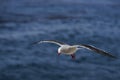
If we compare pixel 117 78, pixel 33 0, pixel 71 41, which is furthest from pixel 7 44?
pixel 33 0

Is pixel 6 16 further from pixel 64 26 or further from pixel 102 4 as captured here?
pixel 102 4

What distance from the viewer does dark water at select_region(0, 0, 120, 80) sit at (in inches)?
1185

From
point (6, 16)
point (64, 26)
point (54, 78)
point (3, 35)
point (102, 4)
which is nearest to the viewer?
point (54, 78)

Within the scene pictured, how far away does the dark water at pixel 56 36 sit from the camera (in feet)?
98.7

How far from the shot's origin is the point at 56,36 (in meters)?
36.8

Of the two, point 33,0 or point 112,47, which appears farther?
point 33,0

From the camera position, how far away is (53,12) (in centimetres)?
4616

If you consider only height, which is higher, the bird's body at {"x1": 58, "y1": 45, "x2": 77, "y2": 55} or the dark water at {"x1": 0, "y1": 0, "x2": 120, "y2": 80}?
the bird's body at {"x1": 58, "y1": 45, "x2": 77, "y2": 55}

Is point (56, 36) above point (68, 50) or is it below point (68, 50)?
below

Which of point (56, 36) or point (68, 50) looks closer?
point (68, 50)

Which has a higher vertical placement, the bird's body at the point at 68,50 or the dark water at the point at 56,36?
the bird's body at the point at 68,50

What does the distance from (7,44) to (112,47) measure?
9.12m

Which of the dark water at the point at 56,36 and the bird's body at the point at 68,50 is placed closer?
the bird's body at the point at 68,50

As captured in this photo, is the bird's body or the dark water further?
the dark water
